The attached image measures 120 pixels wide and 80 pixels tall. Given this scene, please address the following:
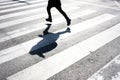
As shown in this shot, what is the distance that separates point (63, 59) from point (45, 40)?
1353mm

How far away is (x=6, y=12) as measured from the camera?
29.2ft

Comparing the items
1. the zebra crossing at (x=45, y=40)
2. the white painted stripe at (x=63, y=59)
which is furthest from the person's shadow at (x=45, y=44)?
the white painted stripe at (x=63, y=59)

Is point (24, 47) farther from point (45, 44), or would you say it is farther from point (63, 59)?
point (63, 59)

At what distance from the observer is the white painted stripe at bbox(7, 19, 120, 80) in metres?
3.81

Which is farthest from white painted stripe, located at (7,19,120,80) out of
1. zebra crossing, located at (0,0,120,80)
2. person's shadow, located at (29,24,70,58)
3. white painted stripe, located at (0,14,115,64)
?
white painted stripe, located at (0,14,115,64)

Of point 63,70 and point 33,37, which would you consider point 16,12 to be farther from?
point 63,70

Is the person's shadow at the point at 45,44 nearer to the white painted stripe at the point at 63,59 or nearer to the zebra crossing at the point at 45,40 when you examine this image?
the zebra crossing at the point at 45,40

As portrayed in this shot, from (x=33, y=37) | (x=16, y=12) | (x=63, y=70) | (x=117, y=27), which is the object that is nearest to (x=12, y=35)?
(x=33, y=37)

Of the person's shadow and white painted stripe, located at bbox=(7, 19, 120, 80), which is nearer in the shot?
white painted stripe, located at bbox=(7, 19, 120, 80)

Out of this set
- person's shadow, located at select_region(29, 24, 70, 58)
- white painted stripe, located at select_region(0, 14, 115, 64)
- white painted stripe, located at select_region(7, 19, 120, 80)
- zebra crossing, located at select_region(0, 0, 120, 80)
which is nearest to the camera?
white painted stripe, located at select_region(7, 19, 120, 80)

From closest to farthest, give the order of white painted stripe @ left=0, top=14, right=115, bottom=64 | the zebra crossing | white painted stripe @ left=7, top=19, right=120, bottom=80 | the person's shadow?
white painted stripe @ left=7, top=19, right=120, bottom=80 → the zebra crossing → white painted stripe @ left=0, top=14, right=115, bottom=64 → the person's shadow

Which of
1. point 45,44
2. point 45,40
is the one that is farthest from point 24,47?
point 45,40

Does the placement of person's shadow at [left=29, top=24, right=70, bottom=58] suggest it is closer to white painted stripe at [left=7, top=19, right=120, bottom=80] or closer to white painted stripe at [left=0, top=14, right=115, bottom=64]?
white painted stripe at [left=0, top=14, right=115, bottom=64]

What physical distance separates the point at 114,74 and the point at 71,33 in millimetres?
2601
